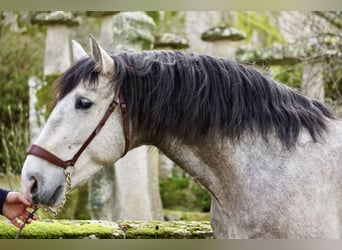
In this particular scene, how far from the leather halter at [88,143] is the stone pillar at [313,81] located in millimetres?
5464

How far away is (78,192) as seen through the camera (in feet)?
29.4

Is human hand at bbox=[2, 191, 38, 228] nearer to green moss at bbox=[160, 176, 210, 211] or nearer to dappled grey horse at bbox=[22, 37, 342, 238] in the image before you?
dappled grey horse at bbox=[22, 37, 342, 238]

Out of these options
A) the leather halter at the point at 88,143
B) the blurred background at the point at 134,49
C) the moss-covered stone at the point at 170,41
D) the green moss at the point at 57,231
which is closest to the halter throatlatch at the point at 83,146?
the leather halter at the point at 88,143

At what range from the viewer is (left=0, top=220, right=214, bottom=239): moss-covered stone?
318 centimetres

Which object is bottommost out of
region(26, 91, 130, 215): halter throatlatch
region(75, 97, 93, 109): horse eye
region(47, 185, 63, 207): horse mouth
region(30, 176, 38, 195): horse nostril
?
region(47, 185, 63, 207): horse mouth

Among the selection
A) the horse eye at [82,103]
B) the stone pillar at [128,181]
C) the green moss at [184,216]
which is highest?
the horse eye at [82,103]

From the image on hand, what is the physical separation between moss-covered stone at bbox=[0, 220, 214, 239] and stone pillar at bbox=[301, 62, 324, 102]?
468 cm

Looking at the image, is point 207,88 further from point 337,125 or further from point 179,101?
point 337,125

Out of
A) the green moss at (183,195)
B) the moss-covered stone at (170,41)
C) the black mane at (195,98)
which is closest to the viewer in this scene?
the black mane at (195,98)

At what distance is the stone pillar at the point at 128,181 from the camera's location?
7.51m

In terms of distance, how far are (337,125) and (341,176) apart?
30 centimetres

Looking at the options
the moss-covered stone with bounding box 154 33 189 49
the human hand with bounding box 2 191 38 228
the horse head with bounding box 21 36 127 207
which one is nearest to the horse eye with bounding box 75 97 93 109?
the horse head with bounding box 21 36 127 207

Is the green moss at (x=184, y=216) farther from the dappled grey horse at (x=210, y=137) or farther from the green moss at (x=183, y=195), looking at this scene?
the dappled grey horse at (x=210, y=137)

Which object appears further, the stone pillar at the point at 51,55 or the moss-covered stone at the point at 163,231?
the stone pillar at the point at 51,55
